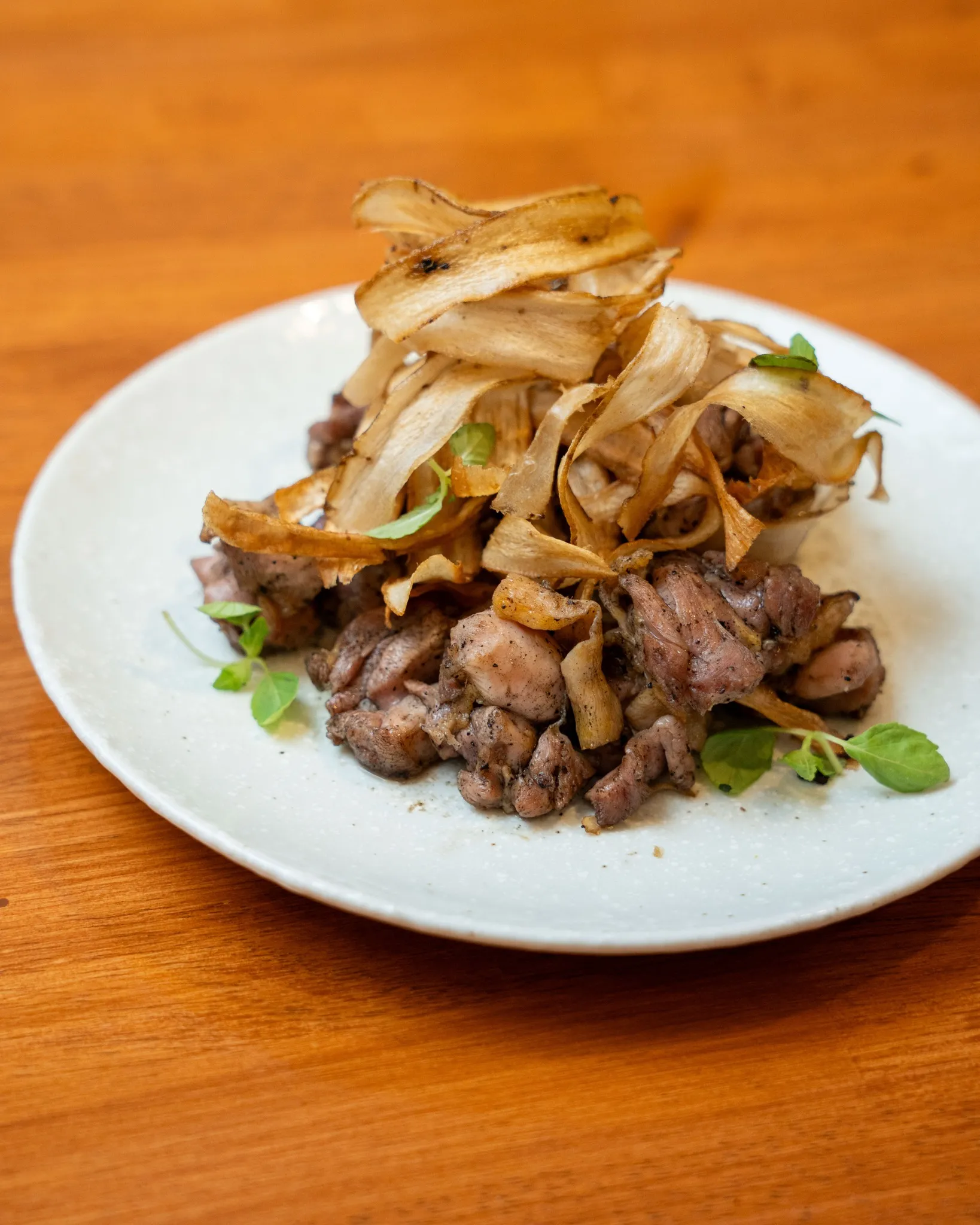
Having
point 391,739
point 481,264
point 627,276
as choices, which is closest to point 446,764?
point 391,739

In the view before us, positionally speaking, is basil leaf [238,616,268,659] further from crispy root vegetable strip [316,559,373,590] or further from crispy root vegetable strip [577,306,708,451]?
crispy root vegetable strip [577,306,708,451]

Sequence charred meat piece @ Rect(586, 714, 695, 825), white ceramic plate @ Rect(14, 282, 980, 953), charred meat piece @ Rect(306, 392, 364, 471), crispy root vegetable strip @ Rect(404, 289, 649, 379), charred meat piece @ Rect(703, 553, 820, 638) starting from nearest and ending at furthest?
white ceramic plate @ Rect(14, 282, 980, 953) < charred meat piece @ Rect(586, 714, 695, 825) < charred meat piece @ Rect(703, 553, 820, 638) < crispy root vegetable strip @ Rect(404, 289, 649, 379) < charred meat piece @ Rect(306, 392, 364, 471)

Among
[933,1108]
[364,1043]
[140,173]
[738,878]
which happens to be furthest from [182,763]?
[140,173]

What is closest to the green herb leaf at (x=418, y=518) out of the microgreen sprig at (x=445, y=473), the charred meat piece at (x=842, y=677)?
the microgreen sprig at (x=445, y=473)

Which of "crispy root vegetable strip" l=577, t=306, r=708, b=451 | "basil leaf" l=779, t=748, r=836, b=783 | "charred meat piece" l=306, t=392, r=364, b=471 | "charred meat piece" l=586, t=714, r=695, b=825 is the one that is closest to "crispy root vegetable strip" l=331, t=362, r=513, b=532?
"crispy root vegetable strip" l=577, t=306, r=708, b=451

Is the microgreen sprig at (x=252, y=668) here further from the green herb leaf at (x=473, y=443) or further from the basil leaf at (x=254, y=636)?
the green herb leaf at (x=473, y=443)

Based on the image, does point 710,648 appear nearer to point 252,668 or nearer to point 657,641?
point 657,641
